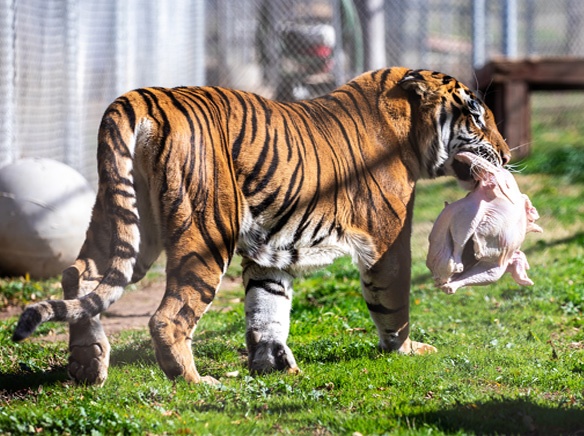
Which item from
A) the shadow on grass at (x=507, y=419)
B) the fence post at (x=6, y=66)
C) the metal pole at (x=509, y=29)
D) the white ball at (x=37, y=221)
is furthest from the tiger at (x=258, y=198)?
the metal pole at (x=509, y=29)

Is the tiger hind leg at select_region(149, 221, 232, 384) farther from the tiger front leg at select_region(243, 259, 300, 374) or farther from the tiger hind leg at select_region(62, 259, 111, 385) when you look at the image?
the tiger front leg at select_region(243, 259, 300, 374)

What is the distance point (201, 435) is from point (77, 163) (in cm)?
703

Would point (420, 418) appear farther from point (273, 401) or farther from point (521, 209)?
point (521, 209)

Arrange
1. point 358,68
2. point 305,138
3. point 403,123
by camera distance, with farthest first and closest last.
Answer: point 358,68
point 403,123
point 305,138

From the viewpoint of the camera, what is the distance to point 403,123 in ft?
18.7

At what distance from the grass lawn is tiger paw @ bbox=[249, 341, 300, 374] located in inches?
4.1

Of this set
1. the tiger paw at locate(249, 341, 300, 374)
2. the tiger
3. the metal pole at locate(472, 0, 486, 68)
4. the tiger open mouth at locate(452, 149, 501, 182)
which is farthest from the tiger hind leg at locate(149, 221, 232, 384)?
the metal pole at locate(472, 0, 486, 68)

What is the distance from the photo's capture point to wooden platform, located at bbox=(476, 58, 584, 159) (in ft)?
41.7

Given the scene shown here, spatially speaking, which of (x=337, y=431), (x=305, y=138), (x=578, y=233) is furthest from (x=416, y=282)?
(x=337, y=431)

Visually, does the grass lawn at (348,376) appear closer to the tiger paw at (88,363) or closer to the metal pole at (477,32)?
the tiger paw at (88,363)

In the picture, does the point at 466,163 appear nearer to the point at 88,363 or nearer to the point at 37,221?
the point at 88,363

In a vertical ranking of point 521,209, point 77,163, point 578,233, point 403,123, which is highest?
point 403,123

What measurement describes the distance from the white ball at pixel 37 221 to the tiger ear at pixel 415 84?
12.1 feet

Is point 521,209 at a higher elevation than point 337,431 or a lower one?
higher
